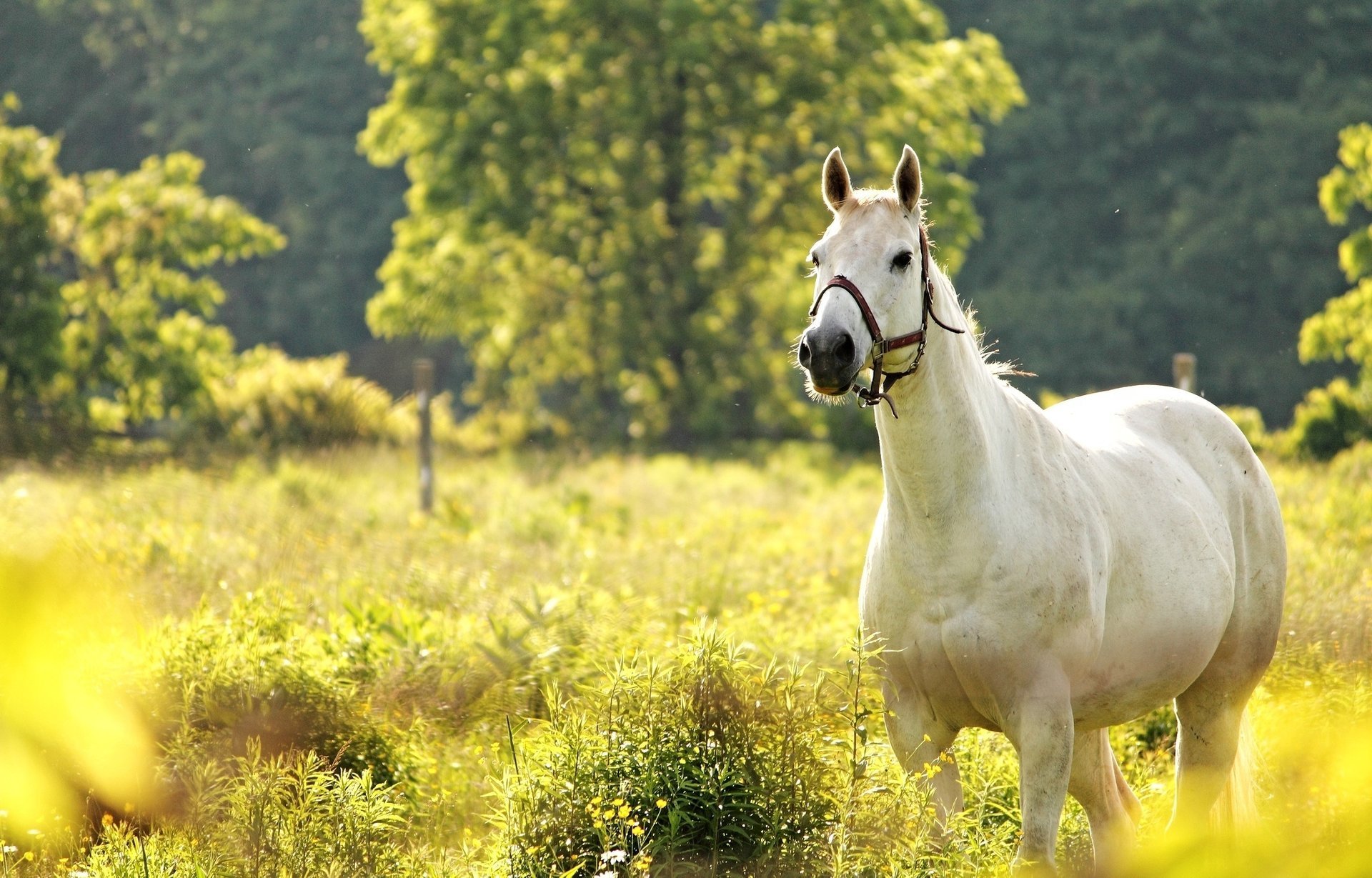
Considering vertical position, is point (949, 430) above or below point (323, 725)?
above

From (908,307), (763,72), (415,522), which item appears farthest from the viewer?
(763,72)

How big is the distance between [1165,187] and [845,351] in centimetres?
3484

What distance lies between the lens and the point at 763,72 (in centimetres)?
2534

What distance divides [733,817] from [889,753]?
74 centimetres

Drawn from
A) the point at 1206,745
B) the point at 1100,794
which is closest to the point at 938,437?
the point at 1100,794

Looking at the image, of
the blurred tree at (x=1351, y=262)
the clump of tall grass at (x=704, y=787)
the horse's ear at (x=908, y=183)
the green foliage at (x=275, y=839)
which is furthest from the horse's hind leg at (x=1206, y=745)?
the blurred tree at (x=1351, y=262)

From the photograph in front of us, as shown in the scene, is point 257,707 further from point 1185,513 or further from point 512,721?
point 1185,513

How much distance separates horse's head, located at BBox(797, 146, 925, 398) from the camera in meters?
3.70

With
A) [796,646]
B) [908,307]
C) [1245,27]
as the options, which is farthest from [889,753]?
[1245,27]

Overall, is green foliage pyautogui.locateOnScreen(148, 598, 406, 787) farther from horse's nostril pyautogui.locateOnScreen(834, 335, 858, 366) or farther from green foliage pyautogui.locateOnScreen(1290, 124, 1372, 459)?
green foliage pyautogui.locateOnScreen(1290, 124, 1372, 459)

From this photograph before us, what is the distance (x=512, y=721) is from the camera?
5875 millimetres

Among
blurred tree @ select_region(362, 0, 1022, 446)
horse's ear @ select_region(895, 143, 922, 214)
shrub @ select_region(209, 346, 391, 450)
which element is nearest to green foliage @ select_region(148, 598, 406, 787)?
horse's ear @ select_region(895, 143, 922, 214)

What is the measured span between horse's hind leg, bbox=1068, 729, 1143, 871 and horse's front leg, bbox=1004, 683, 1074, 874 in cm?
72

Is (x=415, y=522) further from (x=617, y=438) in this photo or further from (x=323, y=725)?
(x=617, y=438)
